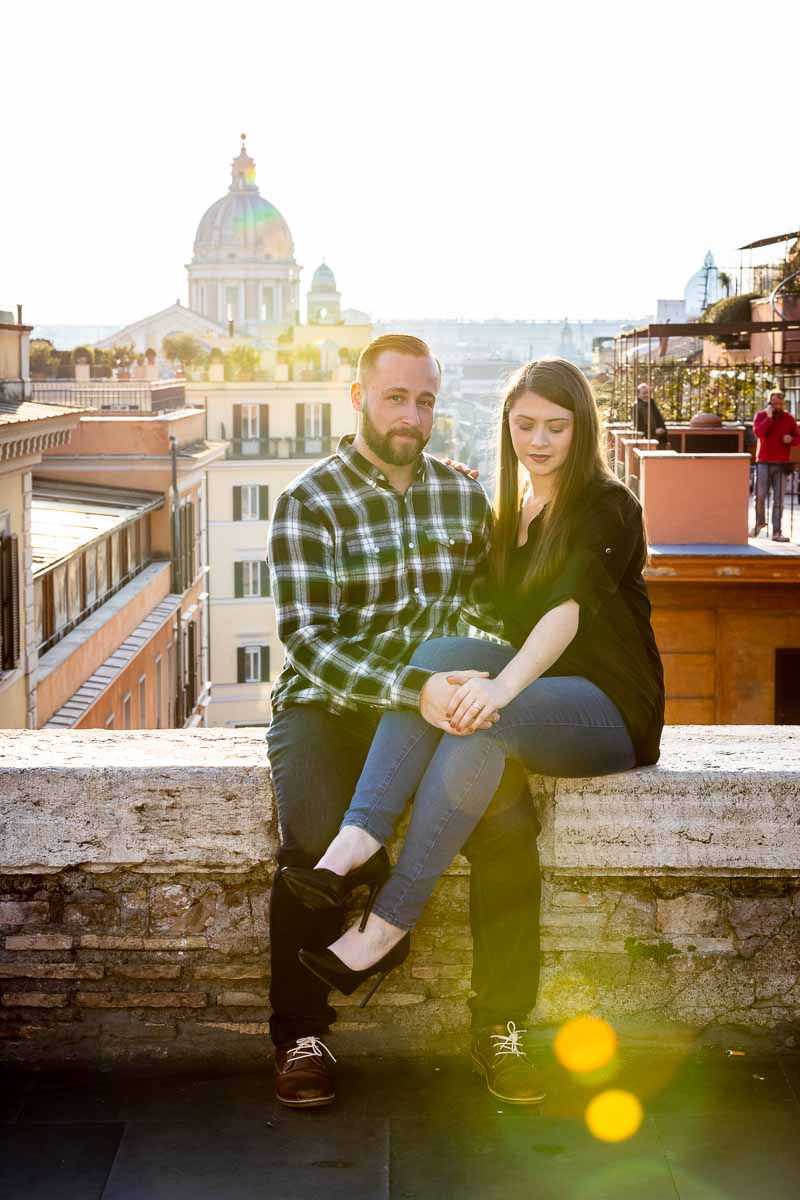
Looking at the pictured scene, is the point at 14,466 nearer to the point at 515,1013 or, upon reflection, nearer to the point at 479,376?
the point at 515,1013

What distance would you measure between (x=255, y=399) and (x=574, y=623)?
43907mm

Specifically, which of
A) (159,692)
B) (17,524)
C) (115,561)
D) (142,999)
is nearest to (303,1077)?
(142,999)

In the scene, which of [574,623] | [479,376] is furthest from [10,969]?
[479,376]

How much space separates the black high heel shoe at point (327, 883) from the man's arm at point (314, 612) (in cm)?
35

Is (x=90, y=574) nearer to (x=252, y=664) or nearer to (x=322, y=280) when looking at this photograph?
(x=252, y=664)

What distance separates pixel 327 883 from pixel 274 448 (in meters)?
43.2

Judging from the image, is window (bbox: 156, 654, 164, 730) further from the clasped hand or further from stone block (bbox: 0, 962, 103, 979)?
the clasped hand

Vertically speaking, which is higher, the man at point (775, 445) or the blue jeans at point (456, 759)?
the man at point (775, 445)

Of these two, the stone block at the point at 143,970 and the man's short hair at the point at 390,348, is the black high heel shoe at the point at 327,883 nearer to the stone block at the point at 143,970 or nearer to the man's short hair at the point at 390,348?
the stone block at the point at 143,970

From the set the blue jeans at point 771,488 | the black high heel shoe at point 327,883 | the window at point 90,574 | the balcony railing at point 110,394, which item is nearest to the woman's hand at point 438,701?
the black high heel shoe at point 327,883

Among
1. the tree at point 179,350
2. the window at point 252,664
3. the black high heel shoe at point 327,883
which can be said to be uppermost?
the tree at point 179,350

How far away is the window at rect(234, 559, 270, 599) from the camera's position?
41.1m

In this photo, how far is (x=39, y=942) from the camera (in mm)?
3285

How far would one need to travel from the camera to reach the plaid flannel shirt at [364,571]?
3.28 meters
